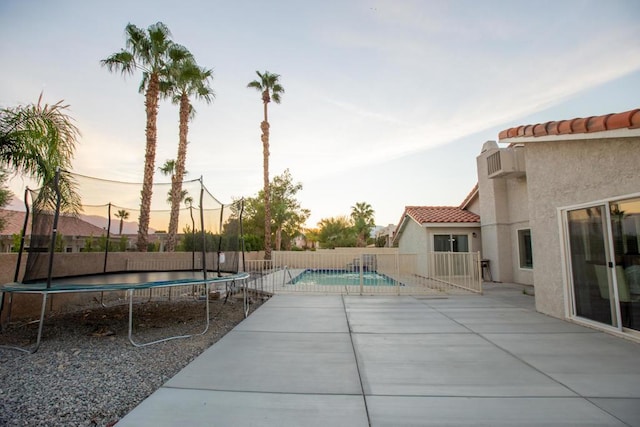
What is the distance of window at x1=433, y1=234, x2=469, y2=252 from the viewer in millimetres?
11781

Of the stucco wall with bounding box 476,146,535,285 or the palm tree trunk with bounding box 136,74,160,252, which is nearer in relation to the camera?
the stucco wall with bounding box 476,146,535,285

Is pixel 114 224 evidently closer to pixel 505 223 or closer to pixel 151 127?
pixel 151 127

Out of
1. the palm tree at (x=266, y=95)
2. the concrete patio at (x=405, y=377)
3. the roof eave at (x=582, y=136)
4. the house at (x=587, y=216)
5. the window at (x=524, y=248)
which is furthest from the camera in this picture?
the palm tree at (x=266, y=95)

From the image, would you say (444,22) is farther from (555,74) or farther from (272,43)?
(272,43)

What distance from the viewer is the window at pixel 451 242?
38.7 ft

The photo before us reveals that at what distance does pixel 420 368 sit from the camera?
3025 millimetres

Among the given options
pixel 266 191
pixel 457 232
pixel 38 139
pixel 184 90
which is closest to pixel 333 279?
pixel 457 232

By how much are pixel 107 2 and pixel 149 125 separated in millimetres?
4008

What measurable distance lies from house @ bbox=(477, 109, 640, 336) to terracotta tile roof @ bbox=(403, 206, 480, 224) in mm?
5967

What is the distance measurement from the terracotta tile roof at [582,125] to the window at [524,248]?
5512 mm

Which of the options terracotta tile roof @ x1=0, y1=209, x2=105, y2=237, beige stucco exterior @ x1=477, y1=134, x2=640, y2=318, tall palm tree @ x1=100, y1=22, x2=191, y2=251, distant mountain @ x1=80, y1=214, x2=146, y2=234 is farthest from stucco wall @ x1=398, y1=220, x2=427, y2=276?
tall palm tree @ x1=100, y1=22, x2=191, y2=251

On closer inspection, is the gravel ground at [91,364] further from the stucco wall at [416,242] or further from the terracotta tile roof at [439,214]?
the terracotta tile roof at [439,214]

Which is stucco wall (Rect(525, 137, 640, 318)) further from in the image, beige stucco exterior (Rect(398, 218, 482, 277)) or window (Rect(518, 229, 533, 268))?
beige stucco exterior (Rect(398, 218, 482, 277))

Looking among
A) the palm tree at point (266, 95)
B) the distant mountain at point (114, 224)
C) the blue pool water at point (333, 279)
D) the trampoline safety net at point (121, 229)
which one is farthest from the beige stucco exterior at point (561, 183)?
the palm tree at point (266, 95)
